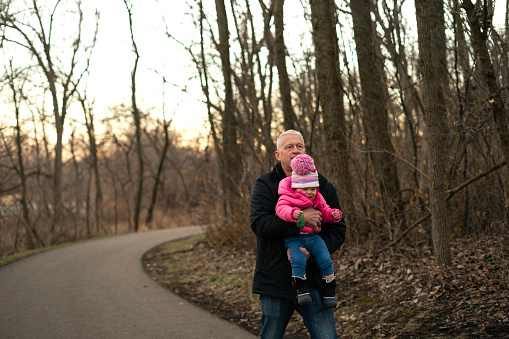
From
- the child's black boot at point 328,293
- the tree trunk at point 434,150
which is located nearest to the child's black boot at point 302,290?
the child's black boot at point 328,293

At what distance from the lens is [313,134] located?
34.6 ft

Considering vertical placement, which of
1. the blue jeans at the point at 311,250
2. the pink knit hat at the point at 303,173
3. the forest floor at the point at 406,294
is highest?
the pink knit hat at the point at 303,173

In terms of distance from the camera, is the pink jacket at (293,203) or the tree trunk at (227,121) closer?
the pink jacket at (293,203)

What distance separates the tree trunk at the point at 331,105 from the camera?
878 centimetres

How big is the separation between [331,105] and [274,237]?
5.97 m

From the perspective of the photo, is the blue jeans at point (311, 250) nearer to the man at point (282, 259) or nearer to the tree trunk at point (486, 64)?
the man at point (282, 259)

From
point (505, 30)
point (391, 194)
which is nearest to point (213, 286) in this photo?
point (391, 194)

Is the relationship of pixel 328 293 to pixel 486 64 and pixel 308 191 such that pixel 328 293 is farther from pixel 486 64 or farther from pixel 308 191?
pixel 486 64

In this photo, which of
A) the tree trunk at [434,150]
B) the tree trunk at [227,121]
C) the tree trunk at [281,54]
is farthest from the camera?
the tree trunk at [227,121]

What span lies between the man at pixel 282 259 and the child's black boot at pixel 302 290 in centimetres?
9

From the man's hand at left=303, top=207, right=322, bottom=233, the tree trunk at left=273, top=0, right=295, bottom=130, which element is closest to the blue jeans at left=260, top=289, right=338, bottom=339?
the man's hand at left=303, top=207, right=322, bottom=233

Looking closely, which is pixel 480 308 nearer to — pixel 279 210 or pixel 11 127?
pixel 279 210

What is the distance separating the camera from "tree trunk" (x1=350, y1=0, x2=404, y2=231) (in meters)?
8.70

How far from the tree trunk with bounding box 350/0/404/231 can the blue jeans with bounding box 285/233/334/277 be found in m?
5.46
